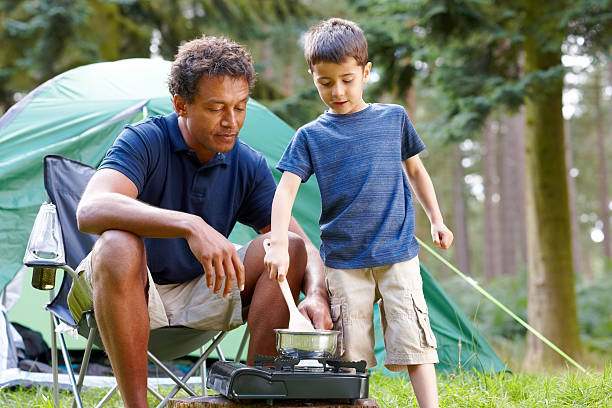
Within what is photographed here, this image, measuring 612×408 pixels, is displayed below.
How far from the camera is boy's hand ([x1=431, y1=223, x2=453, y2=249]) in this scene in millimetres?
2006

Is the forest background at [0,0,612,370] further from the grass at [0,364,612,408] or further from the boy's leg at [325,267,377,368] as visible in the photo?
the boy's leg at [325,267,377,368]

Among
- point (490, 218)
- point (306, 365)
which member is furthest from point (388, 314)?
point (490, 218)

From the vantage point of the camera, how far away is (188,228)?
5.51 feet

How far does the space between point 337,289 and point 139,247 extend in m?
0.59

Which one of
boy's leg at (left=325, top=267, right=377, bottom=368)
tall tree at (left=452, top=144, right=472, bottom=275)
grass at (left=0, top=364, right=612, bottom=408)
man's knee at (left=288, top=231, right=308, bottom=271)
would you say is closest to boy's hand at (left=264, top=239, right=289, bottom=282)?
man's knee at (left=288, top=231, right=308, bottom=271)

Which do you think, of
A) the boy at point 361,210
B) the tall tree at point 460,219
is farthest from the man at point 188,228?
the tall tree at point 460,219

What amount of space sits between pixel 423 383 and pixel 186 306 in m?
0.76

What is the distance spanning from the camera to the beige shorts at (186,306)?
6.47ft

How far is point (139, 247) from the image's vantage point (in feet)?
5.80

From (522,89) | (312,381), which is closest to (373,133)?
(312,381)

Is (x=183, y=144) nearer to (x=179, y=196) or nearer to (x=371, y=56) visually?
(x=179, y=196)

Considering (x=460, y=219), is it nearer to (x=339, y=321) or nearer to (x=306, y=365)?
(x=339, y=321)

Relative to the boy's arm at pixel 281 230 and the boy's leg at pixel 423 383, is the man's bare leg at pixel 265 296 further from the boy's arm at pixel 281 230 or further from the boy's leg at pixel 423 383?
the boy's leg at pixel 423 383

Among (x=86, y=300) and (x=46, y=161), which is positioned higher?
(x=46, y=161)
